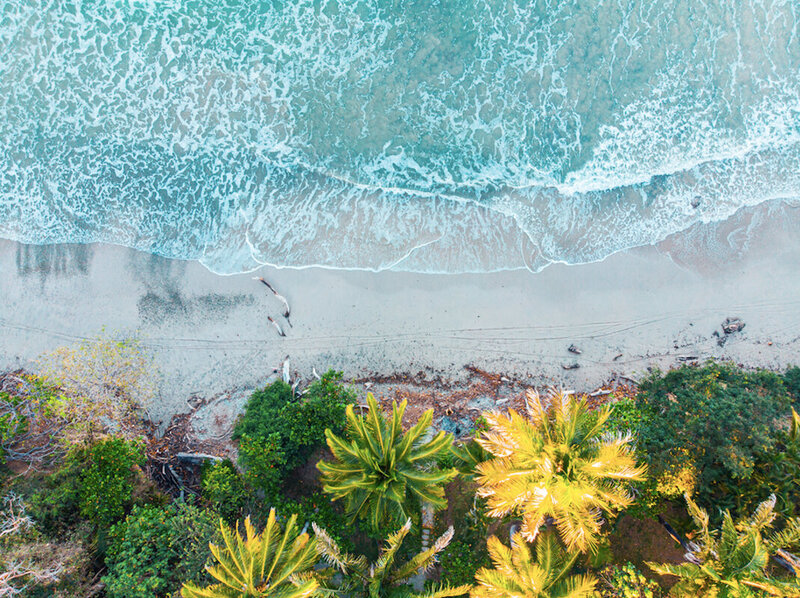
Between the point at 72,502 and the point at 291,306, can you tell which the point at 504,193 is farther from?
the point at 72,502

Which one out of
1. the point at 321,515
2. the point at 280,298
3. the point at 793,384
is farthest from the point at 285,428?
the point at 793,384

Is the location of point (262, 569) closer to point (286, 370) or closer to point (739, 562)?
point (286, 370)

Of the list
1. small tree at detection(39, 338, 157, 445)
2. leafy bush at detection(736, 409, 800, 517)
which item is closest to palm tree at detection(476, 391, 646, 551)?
leafy bush at detection(736, 409, 800, 517)

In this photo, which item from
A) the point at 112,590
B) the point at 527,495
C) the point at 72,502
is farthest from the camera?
the point at 72,502

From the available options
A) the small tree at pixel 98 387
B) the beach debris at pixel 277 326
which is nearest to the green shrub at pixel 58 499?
the small tree at pixel 98 387

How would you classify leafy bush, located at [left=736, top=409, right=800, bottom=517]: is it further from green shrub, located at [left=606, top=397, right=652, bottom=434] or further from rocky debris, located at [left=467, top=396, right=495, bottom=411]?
rocky debris, located at [left=467, top=396, right=495, bottom=411]

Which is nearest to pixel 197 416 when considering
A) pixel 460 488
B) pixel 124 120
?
pixel 460 488
